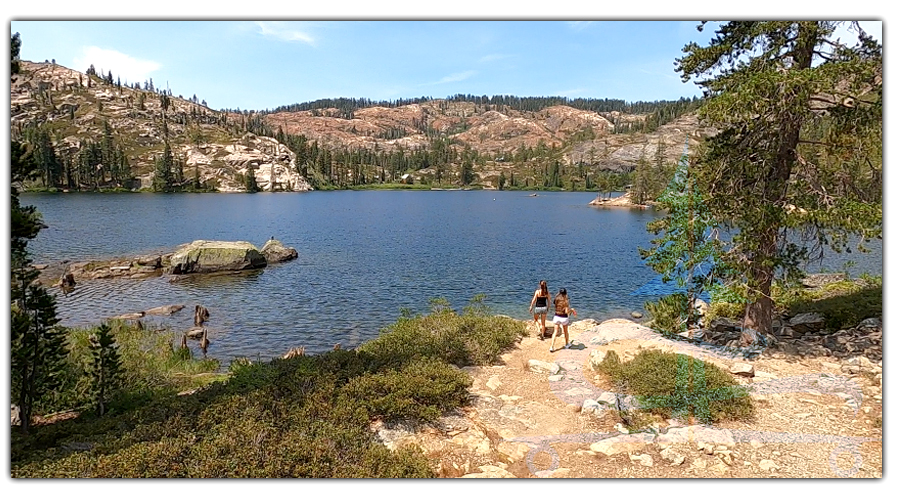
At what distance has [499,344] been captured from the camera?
1591cm

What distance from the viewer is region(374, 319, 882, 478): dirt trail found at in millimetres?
8719

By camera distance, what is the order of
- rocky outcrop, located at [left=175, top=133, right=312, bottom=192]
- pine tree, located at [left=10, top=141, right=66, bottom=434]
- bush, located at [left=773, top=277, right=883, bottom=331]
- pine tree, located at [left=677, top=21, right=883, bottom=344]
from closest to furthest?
pine tree, located at [left=10, top=141, right=66, bottom=434] → pine tree, located at [left=677, top=21, right=883, bottom=344] → bush, located at [left=773, top=277, right=883, bottom=331] → rocky outcrop, located at [left=175, top=133, right=312, bottom=192]

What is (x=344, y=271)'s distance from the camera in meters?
41.8

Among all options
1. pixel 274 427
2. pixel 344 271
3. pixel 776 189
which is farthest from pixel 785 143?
pixel 344 271

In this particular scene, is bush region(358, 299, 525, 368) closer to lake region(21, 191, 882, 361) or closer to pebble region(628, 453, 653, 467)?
pebble region(628, 453, 653, 467)

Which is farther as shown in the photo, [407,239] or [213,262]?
[407,239]

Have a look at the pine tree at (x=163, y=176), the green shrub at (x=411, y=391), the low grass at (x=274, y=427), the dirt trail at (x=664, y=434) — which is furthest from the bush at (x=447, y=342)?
the pine tree at (x=163, y=176)

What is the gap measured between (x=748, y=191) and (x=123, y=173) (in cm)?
16564

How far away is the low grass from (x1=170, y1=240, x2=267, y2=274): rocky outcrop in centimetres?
2959

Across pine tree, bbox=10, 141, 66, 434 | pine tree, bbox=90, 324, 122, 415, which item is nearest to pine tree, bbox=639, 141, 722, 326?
pine tree, bbox=90, 324, 122, 415

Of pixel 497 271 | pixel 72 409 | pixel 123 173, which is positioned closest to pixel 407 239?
pixel 497 271

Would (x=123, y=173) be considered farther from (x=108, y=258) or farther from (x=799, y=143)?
(x=799, y=143)

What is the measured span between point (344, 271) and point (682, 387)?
33.7 meters

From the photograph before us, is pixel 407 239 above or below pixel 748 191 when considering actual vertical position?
below
